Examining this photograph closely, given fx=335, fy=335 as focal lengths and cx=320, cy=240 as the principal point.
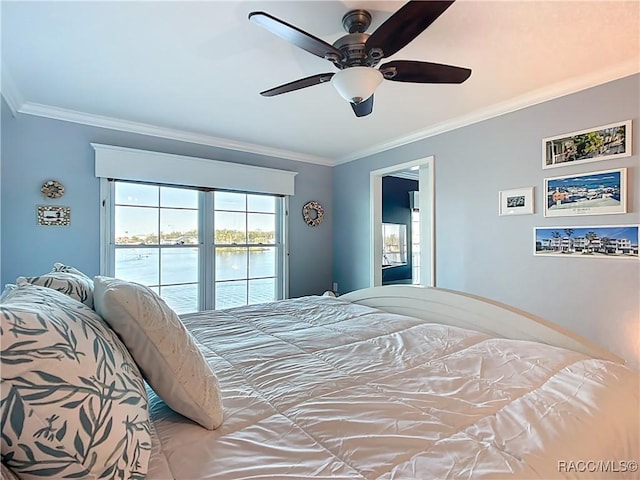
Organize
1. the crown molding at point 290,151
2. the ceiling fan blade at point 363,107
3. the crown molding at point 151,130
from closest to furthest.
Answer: the ceiling fan blade at point 363,107 < the crown molding at point 290,151 < the crown molding at point 151,130

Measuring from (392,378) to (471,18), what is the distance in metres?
1.85

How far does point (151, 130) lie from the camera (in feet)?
11.5

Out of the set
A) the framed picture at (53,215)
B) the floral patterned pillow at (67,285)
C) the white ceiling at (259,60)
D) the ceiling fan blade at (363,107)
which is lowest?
the floral patterned pillow at (67,285)

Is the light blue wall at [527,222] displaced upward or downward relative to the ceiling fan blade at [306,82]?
downward

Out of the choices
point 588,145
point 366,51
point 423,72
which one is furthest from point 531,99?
point 366,51

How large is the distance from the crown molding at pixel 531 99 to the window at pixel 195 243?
1972 millimetres

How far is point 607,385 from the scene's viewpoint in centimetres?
114

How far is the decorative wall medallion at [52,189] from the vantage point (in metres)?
3.04

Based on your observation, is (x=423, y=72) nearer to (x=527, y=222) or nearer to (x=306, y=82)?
(x=306, y=82)

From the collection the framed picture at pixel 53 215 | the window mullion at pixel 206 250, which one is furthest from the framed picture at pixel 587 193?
the framed picture at pixel 53 215

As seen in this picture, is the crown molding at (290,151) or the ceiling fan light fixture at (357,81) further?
the crown molding at (290,151)

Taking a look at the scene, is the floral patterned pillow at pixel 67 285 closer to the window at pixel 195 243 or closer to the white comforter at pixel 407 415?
the white comforter at pixel 407 415

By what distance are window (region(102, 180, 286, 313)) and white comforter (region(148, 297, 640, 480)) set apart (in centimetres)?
237

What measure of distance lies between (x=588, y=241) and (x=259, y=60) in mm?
2672
